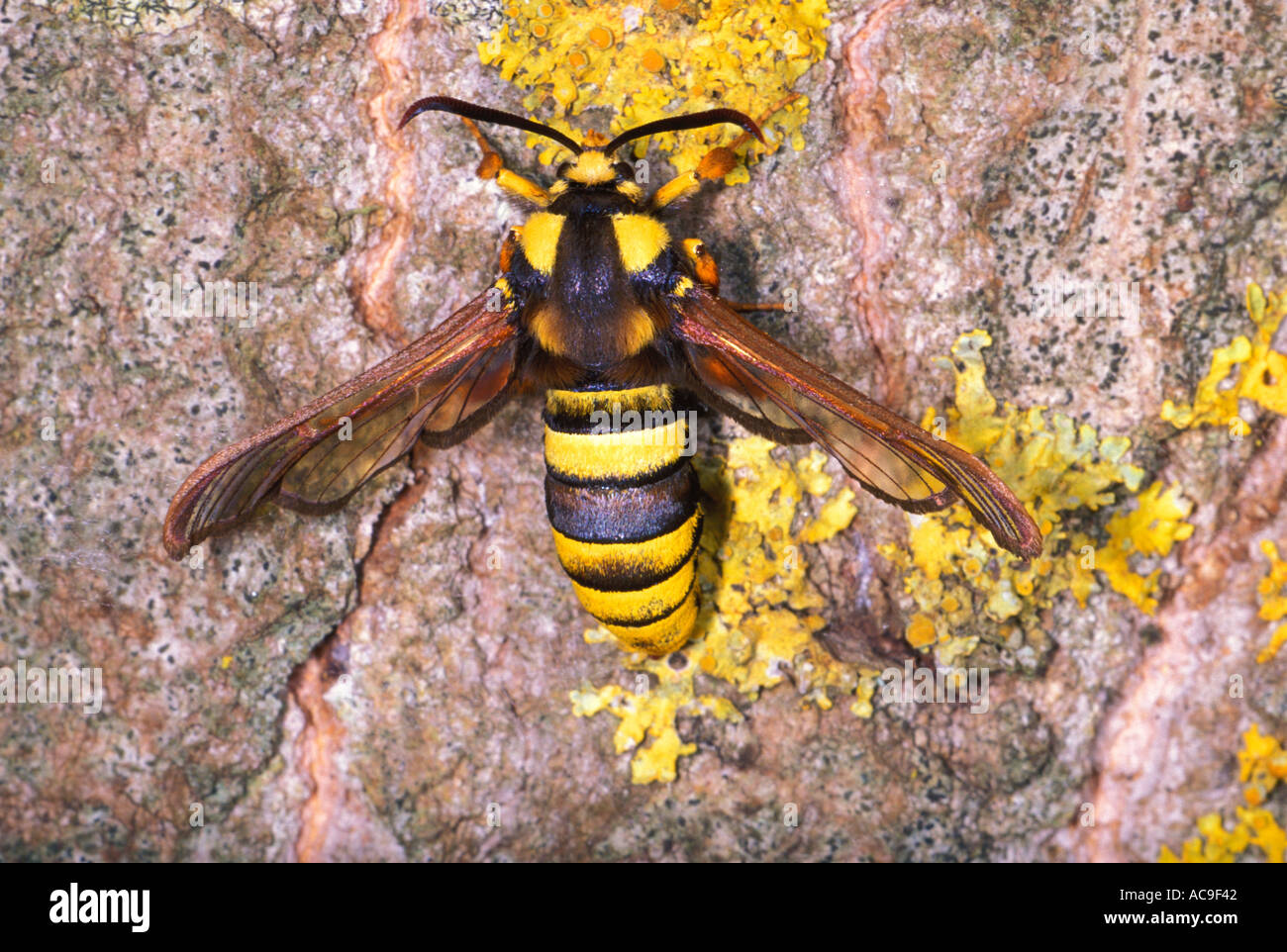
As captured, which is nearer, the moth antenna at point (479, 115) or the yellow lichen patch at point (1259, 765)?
the moth antenna at point (479, 115)

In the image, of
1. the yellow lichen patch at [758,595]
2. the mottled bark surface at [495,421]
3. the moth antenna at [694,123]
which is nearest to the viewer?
the moth antenna at [694,123]

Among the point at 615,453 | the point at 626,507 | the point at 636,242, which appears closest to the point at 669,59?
the point at 636,242

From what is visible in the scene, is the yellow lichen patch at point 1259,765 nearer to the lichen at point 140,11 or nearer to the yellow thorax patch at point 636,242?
the yellow thorax patch at point 636,242

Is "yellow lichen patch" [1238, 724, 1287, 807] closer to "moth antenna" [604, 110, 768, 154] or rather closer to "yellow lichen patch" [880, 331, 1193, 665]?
"yellow lichen patch" [880, 331, 1193, 665]

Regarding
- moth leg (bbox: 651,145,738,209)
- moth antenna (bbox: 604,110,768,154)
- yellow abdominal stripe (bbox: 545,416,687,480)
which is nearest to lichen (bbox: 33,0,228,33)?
moth antenna (bbox: 604,110,768,154)

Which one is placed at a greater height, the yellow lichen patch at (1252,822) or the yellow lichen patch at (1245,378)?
the yellow lichen patch at (1245,378)

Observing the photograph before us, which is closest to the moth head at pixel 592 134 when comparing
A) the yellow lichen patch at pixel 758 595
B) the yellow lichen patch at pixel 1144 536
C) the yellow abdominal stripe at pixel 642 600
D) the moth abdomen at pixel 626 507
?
the moth abdomen at pixel 626 507

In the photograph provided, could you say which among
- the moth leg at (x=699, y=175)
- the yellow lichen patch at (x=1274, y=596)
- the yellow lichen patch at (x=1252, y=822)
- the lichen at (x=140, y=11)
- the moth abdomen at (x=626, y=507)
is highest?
the lichen at (x=140, y=11)
